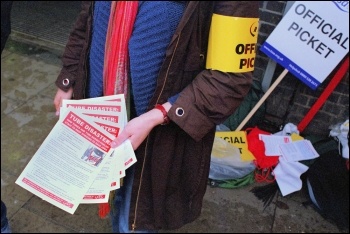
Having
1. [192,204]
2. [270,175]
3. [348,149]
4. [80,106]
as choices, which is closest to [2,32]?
[80,106]

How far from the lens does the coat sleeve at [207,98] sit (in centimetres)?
123

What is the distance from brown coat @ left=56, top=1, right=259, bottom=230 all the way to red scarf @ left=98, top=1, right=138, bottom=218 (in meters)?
0.14

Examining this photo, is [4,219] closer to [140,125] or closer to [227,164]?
[140,125]

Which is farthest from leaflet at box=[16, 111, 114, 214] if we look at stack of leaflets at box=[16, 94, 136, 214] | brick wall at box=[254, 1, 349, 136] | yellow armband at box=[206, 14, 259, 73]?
brick wall at box=[254, 1, 349, 136]

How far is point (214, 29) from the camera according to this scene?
1.19m

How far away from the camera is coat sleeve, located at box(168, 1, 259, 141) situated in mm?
1233

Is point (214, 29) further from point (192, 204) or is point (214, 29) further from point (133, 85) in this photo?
point (192, 204)

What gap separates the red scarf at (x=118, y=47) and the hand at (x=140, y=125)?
0.15m

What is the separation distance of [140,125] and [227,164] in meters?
1.54

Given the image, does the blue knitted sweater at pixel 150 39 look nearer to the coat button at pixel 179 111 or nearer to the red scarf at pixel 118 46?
the red scarf at pixel 118 46

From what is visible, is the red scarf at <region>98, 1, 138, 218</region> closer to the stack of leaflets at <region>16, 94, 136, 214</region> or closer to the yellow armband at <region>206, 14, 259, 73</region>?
the stack of leaflets at <region>16, 94, 136, 214</region>

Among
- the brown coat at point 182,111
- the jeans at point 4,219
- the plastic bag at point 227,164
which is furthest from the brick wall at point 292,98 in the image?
the jeans at point 4,219

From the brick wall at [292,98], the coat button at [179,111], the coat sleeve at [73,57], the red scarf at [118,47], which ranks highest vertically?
the red scarf at [118,47]

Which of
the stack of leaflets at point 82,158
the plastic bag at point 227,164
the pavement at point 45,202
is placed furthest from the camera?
the plastic bag at point 227,164
